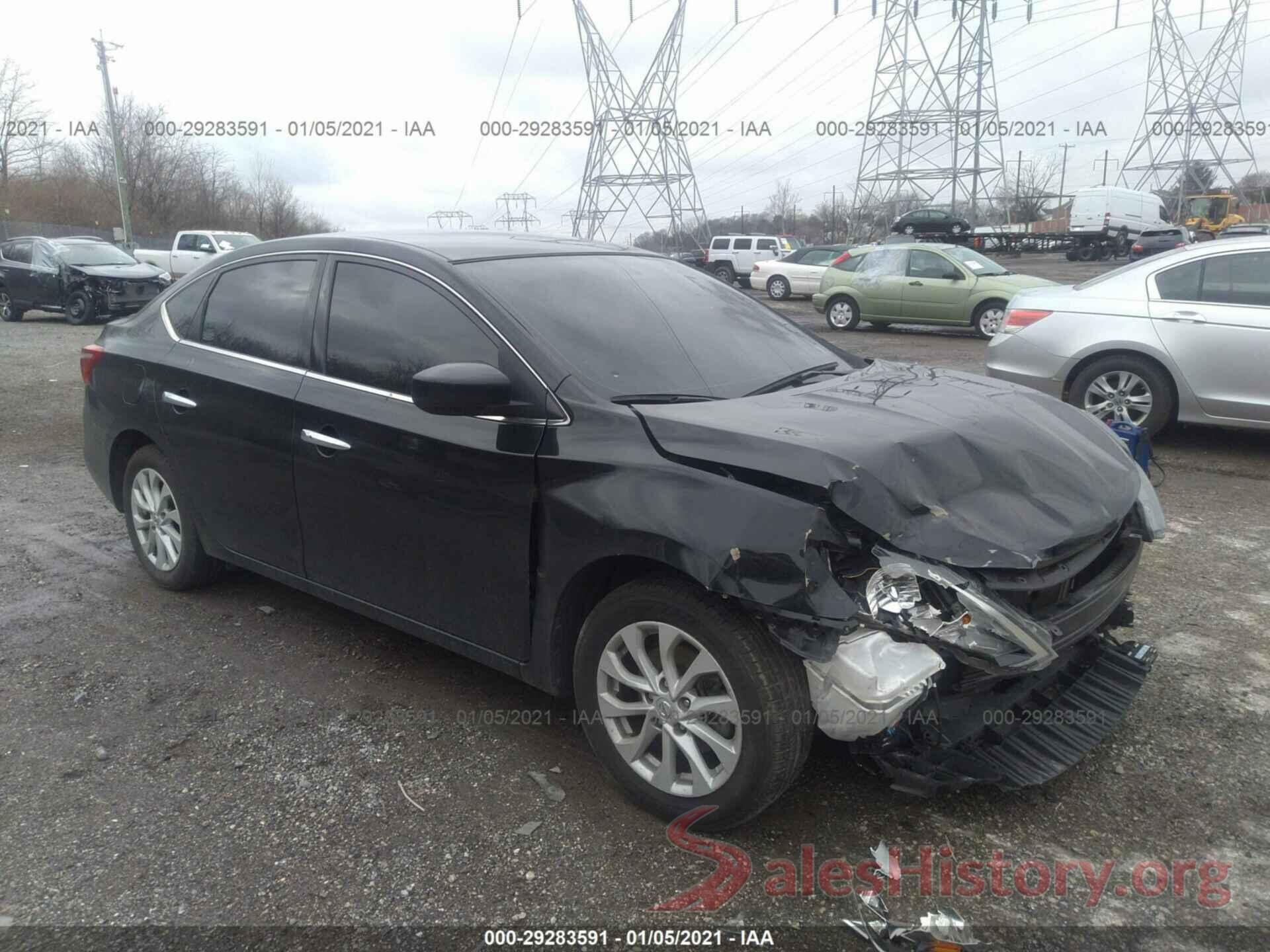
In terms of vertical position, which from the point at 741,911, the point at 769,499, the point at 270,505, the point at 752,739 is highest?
the point at 769,499

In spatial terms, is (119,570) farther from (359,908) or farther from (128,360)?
(359,908)

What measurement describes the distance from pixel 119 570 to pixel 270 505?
1.72 meters

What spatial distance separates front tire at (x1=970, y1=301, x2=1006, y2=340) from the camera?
15.4 m

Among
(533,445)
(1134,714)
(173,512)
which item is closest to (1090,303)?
(1134,714)

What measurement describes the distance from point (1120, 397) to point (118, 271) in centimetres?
1749

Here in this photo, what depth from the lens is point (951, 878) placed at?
2.60 metres

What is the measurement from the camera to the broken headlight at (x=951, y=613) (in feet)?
8.14

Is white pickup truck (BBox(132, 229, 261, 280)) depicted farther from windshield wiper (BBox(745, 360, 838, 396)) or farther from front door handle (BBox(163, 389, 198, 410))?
windshield wiper (BBox(745, 360, 838, 396))

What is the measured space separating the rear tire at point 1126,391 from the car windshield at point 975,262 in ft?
29.4

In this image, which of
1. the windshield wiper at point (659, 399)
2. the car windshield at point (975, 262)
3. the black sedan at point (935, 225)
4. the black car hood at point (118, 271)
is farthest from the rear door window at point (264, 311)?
the black sedan at point (935, 225)

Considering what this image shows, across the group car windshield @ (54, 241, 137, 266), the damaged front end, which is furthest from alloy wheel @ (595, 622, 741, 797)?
car windshield @ (54, 241, 137, 266)

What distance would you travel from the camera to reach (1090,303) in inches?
290

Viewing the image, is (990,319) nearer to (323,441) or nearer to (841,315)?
(841,315)

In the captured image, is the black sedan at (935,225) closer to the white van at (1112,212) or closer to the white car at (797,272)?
the white van at (1112,212)
